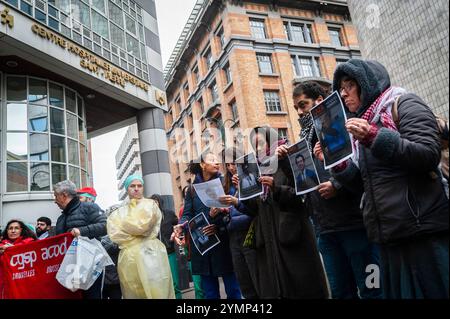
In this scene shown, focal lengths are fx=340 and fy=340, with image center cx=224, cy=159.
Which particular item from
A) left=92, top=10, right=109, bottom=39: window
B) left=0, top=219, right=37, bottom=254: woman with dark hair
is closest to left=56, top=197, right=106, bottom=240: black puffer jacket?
left=0, top=219, right=37, bottom=254: woman with dark hair

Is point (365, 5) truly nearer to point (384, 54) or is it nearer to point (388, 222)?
point (384, 54)

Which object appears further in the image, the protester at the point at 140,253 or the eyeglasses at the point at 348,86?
the protester at the point at 140,253

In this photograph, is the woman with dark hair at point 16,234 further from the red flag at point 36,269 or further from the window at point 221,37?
the window at point 221,37

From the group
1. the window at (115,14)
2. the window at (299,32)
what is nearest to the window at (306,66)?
the window at (299,32)

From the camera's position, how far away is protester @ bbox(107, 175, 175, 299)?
11.3 feet

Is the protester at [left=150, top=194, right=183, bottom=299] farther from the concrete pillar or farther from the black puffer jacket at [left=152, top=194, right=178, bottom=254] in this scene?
the concrete pillar

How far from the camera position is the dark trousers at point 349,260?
7.04 feet

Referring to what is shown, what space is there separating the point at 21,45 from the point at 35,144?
7.91 feet

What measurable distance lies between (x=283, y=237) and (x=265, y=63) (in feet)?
58.8

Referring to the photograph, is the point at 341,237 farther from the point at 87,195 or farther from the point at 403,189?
the point at 87,195

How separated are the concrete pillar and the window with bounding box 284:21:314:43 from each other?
12.4 metres

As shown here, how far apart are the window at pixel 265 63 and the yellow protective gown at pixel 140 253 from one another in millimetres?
16357

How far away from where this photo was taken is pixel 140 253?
3.49 meters

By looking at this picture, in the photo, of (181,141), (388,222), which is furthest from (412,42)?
(181,141)
